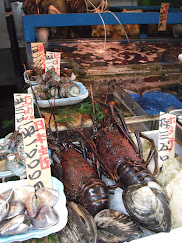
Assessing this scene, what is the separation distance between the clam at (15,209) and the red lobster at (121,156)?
2.29 ft

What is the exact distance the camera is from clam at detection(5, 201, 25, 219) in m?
1.24

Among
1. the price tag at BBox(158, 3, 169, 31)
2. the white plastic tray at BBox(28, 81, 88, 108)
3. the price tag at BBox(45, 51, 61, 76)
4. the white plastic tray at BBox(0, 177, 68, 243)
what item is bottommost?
the white plastic tray at BBox(0, 177, 68, 243)

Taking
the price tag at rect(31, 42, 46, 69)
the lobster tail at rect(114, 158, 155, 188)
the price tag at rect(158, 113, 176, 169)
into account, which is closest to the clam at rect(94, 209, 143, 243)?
the lobster tail at rect(114, 158, 155, 188)

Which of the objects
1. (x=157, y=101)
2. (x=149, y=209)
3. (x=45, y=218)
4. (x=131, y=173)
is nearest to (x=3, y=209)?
(x=45, y=218)

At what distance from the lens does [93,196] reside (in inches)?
60.6

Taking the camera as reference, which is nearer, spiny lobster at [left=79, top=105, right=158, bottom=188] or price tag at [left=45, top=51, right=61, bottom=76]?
spiny lobster at [left=79, top=105, right=158, bottom=188]

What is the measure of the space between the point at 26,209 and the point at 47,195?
0.45ft

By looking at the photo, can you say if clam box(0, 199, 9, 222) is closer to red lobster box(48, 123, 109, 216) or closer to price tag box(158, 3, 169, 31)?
red lobster box(48, 123, 109, 216)

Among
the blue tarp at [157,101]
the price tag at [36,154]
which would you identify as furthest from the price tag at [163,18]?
the price tag at [36,154]

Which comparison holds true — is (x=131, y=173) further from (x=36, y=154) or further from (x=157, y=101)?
(x=157, y=101)

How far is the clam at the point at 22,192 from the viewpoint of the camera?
1345 millimetres

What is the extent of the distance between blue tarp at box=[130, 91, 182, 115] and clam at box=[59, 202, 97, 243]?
5.61ft

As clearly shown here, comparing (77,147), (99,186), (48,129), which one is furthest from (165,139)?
(48,129)

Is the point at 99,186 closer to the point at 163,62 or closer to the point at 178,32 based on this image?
the point at 163,62
